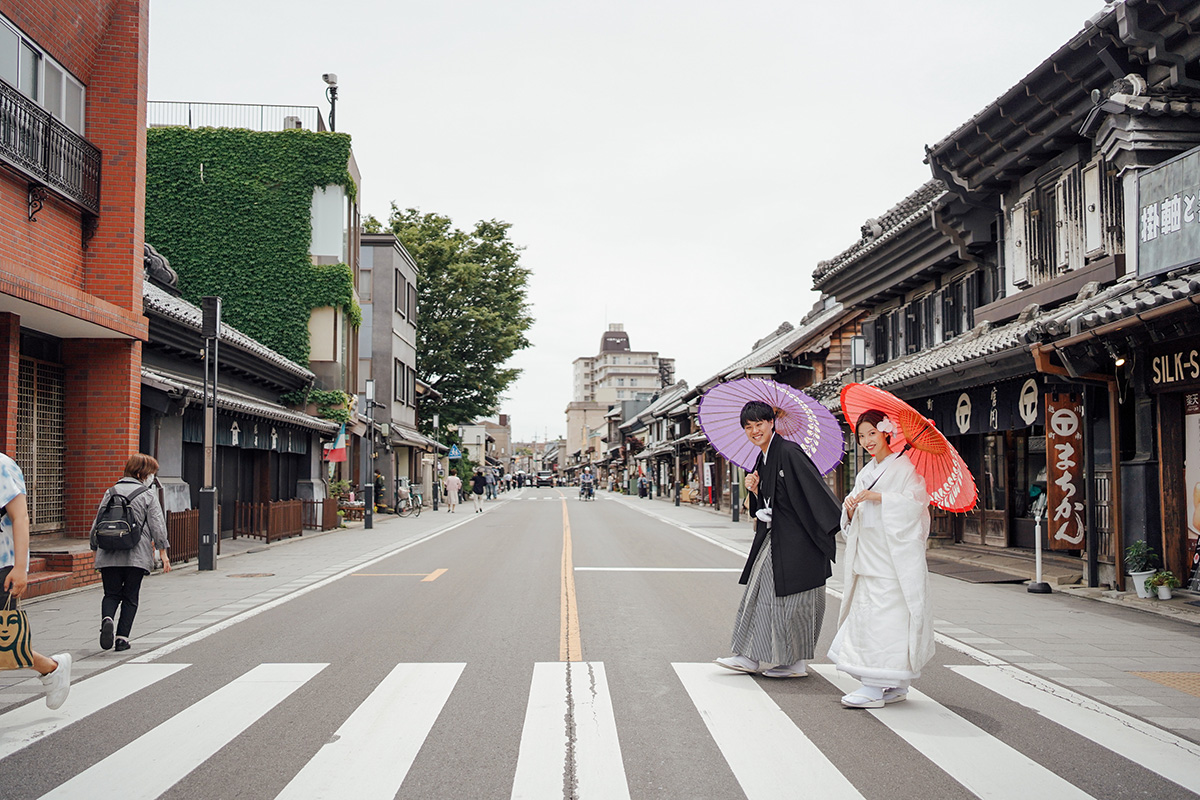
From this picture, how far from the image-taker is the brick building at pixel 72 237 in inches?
482

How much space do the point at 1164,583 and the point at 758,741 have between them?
7.61 m

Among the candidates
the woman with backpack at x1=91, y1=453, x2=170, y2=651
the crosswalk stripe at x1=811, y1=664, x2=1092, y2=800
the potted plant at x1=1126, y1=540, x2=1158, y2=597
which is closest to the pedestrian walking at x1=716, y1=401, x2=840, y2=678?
the crosswalk stripe at x1=811, y1=664, x2=1092, y2=800

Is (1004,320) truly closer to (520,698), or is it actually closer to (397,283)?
(520,698)

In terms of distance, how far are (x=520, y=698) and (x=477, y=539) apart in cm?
1575

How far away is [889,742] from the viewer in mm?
5332

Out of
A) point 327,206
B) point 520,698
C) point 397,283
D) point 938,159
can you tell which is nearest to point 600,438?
point 397,283

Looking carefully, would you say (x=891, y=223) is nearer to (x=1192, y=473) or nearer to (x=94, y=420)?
(x=1192, y=473)

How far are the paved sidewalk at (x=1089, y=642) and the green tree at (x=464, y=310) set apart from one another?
35643 millimetres

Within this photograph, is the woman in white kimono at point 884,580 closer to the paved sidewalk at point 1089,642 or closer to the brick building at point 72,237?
the paved sidewalk at point 1089,642

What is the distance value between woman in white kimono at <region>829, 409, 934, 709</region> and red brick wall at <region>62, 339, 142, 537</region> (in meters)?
11.4

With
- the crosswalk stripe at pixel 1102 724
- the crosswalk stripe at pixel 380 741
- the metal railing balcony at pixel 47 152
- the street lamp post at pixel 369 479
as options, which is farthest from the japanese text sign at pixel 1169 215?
the street lamp post at pixel 369 479

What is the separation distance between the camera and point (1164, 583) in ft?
34.6

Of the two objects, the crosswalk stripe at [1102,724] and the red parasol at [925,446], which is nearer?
the crosswalk stripe at [1102,724]

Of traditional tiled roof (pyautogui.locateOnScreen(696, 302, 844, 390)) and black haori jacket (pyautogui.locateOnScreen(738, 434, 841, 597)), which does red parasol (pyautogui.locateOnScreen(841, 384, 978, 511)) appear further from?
traditional tiled roof (pyautogui.locateOnScreen(696, 302, 844, 390))
